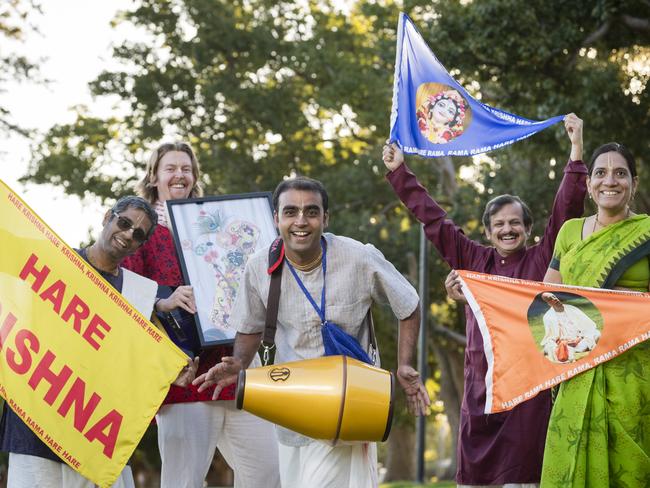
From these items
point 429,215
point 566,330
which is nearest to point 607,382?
point 566,330

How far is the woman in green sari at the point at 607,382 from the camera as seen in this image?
5.10m

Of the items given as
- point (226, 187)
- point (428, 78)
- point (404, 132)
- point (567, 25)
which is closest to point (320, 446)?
point (404, 132)

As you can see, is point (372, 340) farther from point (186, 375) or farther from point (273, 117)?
point (273, 117)

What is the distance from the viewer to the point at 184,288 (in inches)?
234

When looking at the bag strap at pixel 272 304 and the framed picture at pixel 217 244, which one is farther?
the framed picture at pixel 217 244

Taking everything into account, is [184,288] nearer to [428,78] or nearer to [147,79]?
[428,78]

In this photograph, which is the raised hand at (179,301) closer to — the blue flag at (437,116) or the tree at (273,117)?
the blue flag at (437,116)

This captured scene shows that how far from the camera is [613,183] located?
5336 mm

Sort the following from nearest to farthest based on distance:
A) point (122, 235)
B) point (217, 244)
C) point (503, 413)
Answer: point (122, 235)
point (503, 413)
point (217, 244)

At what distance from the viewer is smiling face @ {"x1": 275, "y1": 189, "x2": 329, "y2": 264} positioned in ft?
16.8

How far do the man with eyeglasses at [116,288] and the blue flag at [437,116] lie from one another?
1650 mm

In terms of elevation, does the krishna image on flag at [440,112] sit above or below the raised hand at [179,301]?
above

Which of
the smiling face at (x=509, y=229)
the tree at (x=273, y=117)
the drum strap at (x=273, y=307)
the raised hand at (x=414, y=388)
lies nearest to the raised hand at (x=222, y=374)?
the drum strap at (x=273, y=307)

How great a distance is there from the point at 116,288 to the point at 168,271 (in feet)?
2.26
